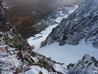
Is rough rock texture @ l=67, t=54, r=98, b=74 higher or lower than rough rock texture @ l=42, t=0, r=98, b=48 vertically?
lower

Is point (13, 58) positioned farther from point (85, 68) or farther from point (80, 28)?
point (80, 28)

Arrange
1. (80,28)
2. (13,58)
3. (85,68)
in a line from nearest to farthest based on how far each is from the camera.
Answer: (13,58) < (85,68) < (80,28)

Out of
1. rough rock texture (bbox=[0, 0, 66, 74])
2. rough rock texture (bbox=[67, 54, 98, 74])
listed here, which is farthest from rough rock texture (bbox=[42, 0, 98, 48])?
rough rock texture (bbox=[0, 0, 66, 74])

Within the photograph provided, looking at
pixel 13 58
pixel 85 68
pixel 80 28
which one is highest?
pixel 80 28


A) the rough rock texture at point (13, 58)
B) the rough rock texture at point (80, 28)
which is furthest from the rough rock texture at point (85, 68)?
the rough rock texture at point (80, 28)

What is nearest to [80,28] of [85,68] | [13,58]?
[85,68]

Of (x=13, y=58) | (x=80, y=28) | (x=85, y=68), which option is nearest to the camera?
(x=13, y=58)

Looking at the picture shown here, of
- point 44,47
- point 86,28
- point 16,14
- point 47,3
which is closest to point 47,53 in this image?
point 44,47

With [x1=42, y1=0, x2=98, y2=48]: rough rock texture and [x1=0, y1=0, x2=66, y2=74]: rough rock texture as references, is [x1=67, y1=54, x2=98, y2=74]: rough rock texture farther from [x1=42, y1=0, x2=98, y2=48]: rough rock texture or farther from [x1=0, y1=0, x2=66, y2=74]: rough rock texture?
[x1=42, y1=0, x2=98, y2=48]: rough rock texture

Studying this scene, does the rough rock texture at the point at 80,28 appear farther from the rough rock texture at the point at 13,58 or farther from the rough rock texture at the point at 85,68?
the rough rock texture at the point at 13,58

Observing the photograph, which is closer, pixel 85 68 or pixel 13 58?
pixel 13 58
